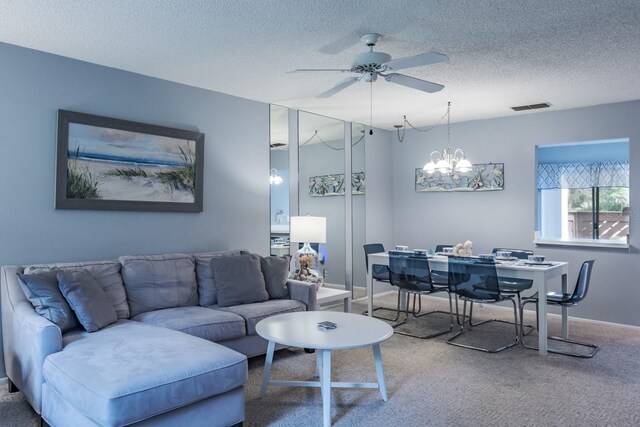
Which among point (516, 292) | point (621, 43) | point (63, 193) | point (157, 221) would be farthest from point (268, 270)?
point (621, 43)

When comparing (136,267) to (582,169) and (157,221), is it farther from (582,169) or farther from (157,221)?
(582,169)

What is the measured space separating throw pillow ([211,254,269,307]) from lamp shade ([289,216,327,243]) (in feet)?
2.41

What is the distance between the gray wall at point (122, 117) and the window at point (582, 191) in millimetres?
3614

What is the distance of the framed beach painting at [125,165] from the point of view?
3.48 meters

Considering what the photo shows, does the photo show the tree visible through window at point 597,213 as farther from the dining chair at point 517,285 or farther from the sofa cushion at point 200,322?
the sofa cushion at point 200,322

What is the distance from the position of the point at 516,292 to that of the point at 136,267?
3.45 m

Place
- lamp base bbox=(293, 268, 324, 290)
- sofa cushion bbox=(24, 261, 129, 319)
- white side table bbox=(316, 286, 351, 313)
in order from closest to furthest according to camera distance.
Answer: sofa cushion bbox=(24, 261, 129, 319) < white side table bbox=(316, 286, 351, 313) < lamp base bbox=(293, 268, 324, 290)

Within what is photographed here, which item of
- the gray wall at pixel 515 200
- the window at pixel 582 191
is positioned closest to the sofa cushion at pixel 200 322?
the gray wall at pixel 515 200

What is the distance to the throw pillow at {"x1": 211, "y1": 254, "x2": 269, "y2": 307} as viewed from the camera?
3711mm

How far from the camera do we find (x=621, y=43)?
3.23 m

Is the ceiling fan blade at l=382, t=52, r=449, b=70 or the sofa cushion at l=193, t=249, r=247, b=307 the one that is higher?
the ceiling fan blade at l=382, t=52, r=449, b=70

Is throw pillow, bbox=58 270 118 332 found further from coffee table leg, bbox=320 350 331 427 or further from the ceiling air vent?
the ceiling air vent

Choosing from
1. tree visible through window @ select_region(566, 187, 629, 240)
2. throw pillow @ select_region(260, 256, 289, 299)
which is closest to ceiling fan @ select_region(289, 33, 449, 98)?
throw pillow @ select_region(260, 256, 289, 299)

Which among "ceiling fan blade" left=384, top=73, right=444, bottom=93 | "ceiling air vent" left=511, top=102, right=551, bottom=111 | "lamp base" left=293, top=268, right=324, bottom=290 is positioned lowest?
"lamp base" left=293, top=268, right=324, bottom=290
